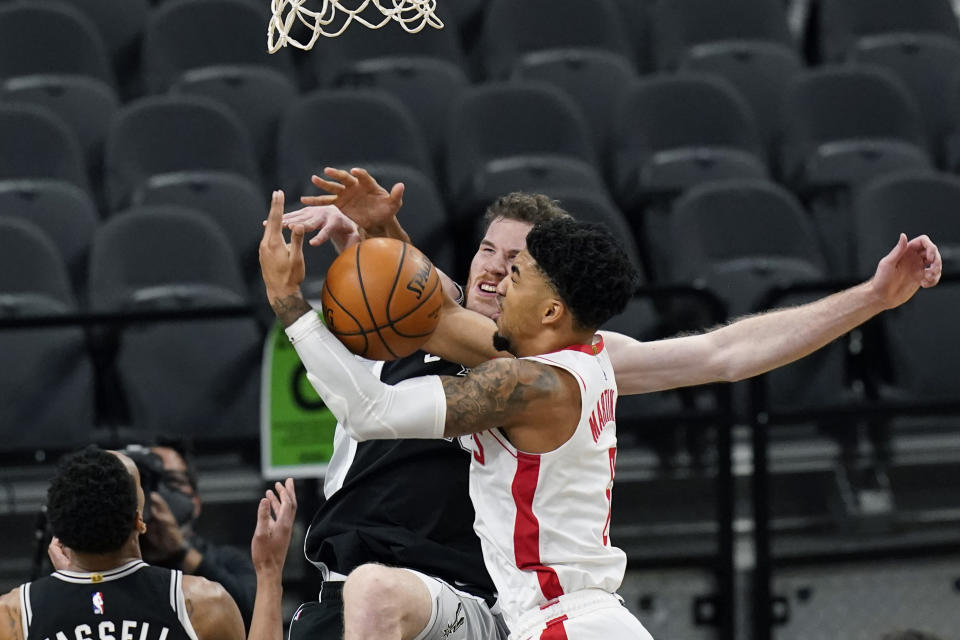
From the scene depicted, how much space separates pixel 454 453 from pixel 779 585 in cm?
284

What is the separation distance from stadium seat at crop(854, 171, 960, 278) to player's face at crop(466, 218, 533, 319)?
12.8 ft

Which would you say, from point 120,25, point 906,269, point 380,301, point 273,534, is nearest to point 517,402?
point 380,301

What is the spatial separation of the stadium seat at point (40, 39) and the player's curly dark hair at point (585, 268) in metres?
6.00

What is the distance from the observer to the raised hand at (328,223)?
4.02m

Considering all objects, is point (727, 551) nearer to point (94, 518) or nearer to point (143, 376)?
point (143, 376)

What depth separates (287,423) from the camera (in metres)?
6.03

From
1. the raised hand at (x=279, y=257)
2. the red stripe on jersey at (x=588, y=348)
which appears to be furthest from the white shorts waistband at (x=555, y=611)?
the raised hand at (x=279, y=257)

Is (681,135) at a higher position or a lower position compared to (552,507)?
lower

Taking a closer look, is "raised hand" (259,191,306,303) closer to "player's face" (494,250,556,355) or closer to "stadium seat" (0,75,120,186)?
"player's face" (494,250,556,355)

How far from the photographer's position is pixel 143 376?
655cm

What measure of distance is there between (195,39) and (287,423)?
149 inches

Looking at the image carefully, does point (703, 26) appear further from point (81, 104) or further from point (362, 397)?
point (362, 397)

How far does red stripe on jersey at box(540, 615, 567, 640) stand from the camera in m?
3.57

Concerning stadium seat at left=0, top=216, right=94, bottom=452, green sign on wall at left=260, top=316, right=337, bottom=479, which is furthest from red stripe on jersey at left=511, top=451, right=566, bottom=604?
stadium seat at left=0, top=216, right=94, bottom=452
